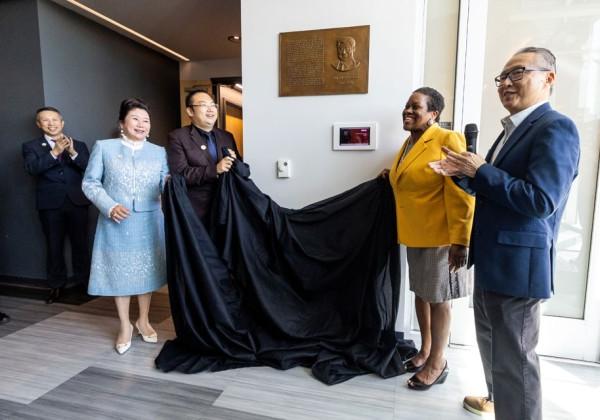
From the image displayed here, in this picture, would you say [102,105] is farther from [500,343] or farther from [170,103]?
[500,343]

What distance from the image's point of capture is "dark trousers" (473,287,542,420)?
121 centimetres

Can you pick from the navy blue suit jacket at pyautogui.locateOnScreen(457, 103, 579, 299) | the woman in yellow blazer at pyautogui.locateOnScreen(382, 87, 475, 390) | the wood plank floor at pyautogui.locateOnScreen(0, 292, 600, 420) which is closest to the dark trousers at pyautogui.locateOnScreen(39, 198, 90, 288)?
the wood plank floor at pyautogui.locateOnScreen(0, 292, 600, 420)

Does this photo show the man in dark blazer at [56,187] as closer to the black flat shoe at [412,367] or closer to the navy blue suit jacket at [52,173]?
the navy blue suit jacket at [52,173]

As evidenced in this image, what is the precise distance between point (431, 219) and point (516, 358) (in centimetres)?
66

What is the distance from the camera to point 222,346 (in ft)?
6.62

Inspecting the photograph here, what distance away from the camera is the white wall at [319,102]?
211 cm

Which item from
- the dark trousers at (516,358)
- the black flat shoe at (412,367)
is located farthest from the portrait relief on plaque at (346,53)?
the black flat shoe at (412,367)

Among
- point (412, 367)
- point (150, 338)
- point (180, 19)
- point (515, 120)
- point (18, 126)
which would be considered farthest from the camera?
point (180, 19)

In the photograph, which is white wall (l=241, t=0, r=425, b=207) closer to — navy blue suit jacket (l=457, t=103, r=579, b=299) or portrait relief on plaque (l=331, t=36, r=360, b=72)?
portrait relief on plaque (l=331, t=36, r=360, b=72)

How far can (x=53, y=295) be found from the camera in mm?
3051

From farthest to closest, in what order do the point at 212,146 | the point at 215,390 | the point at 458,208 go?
the point at 212,146 → the point at 215,390 → the point at 458,208

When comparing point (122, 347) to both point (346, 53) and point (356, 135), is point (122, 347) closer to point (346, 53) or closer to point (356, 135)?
point (356, 135)

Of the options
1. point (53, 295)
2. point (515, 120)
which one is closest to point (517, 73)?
point (515, 120)

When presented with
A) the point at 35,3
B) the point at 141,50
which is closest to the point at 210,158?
the point at 35,3
